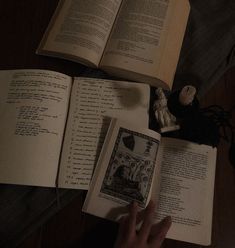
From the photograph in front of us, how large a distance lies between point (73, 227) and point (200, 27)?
571 mm

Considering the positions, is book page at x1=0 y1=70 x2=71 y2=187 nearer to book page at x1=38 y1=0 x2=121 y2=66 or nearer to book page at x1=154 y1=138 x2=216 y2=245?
book page at x1=38 y1=0 x2=121 y2=66

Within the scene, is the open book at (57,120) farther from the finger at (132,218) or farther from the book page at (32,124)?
the finger at (132,218)

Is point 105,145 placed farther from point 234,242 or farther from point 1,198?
point 234,242

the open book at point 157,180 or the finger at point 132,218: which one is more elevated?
the open book at point 157,180

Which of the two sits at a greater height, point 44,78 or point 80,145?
point 44,78

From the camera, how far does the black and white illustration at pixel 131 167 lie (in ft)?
2.09

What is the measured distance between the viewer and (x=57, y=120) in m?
0.65

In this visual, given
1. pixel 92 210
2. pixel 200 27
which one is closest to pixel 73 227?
pixel 92 210

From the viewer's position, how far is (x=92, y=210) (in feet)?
2.08

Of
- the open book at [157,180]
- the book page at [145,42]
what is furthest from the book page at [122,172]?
the book page at [145,42]

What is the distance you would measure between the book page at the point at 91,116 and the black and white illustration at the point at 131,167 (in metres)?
0.04

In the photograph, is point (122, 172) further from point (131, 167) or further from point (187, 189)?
point (187, 189)

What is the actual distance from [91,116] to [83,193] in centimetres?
16

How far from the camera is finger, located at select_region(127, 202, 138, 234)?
0.59 m
